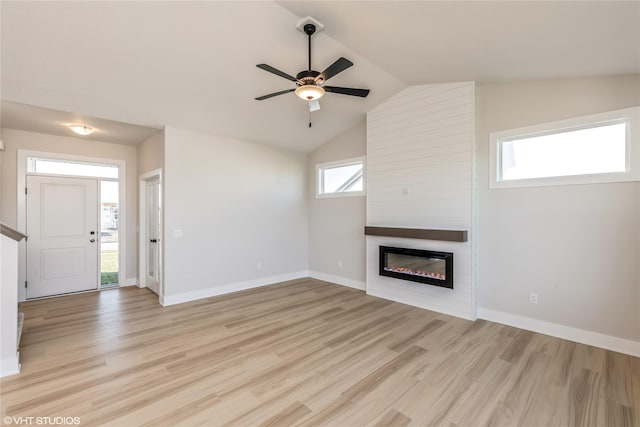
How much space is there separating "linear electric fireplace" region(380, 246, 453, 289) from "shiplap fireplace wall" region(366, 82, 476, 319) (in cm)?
14

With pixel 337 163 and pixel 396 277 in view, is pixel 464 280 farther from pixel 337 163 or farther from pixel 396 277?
pixel 337 163

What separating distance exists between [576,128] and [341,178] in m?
3.60

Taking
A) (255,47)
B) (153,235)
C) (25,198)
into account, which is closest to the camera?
(255,47)

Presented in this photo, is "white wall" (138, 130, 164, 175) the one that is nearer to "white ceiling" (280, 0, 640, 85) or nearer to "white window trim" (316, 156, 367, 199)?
"white window trim" (316, 156, 367, 199)

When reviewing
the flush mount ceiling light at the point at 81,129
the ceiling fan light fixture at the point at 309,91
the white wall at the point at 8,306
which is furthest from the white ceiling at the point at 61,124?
the ceiling fan light fixture at the point at 309,91

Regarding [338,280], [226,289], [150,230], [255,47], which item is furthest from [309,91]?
[150,230]

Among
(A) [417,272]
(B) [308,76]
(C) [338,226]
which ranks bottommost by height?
(A) [417,272]

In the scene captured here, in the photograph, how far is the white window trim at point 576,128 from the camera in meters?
2.84

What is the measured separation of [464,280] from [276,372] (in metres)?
2.77

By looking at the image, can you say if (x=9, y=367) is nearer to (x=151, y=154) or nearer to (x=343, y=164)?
(x=151, y=154)

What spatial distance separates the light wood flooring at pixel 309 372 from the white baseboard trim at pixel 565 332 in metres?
0.11

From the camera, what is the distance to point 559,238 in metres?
3.28

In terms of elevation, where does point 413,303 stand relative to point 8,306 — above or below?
below

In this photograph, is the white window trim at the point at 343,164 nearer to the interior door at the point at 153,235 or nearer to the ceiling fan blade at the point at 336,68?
the ceiling fan blade at the point at 336,68
